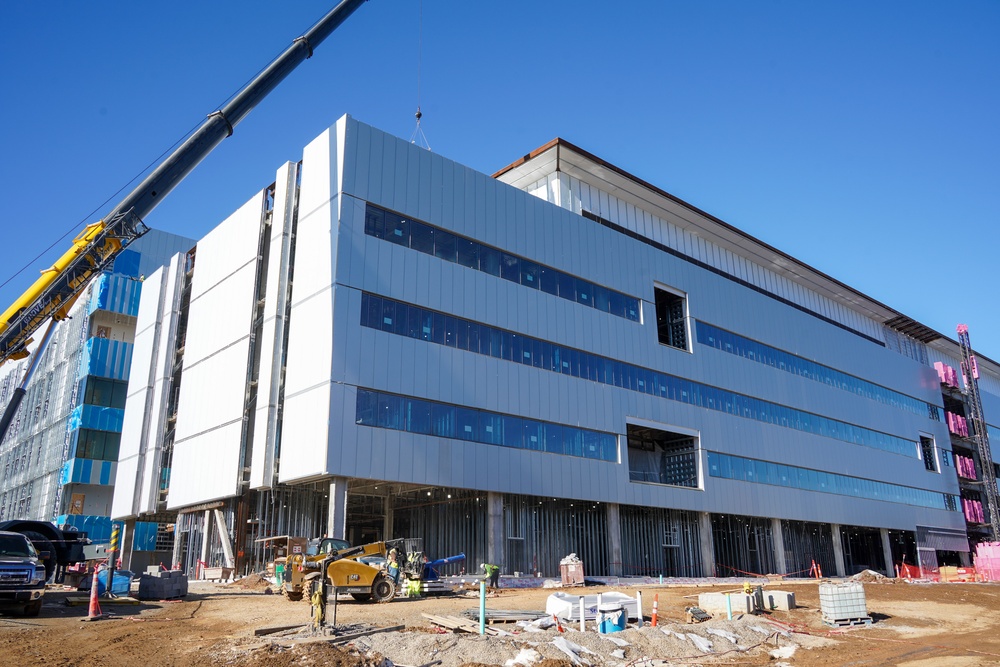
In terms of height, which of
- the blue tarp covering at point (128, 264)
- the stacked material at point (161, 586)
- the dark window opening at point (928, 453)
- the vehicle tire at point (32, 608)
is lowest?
the vehicle tire at point (32, 608)

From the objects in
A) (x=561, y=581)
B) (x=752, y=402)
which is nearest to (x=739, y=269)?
(x=752, y=402)

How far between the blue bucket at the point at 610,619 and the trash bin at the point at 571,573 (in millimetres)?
13186

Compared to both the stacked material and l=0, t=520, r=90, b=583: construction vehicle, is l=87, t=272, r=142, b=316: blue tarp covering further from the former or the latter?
the stacked material

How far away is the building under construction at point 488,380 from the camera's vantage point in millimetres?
31817

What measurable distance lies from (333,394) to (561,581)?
12641 millimetres

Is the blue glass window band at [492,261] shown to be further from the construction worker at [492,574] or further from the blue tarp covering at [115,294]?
the blue tarp covering at [115,294]

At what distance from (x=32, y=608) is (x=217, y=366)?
19803 mm

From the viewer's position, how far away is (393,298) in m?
32.3

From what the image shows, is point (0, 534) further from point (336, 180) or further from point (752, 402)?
point (752, 402)

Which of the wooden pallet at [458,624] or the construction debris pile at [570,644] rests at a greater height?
the wooden pallet at [458,624]

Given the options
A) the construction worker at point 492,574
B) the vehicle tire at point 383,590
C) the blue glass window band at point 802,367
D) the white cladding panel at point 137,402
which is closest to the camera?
the vehicle tire at point 383,590

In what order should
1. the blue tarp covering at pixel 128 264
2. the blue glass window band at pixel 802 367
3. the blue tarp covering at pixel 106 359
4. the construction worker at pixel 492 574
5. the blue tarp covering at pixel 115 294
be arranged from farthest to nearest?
the blue tarp covering at pixel 128 264, the blue tarp covering at pixel 115 294, the blue tarp covering at pixel 106 359, the blue glass window band at pixel 802 367, the construction worker at pixel 492 574

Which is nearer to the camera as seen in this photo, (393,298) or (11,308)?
(11,308)

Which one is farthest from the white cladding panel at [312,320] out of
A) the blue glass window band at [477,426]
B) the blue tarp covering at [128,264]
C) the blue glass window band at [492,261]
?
the blue tarp covering at [128,264]
